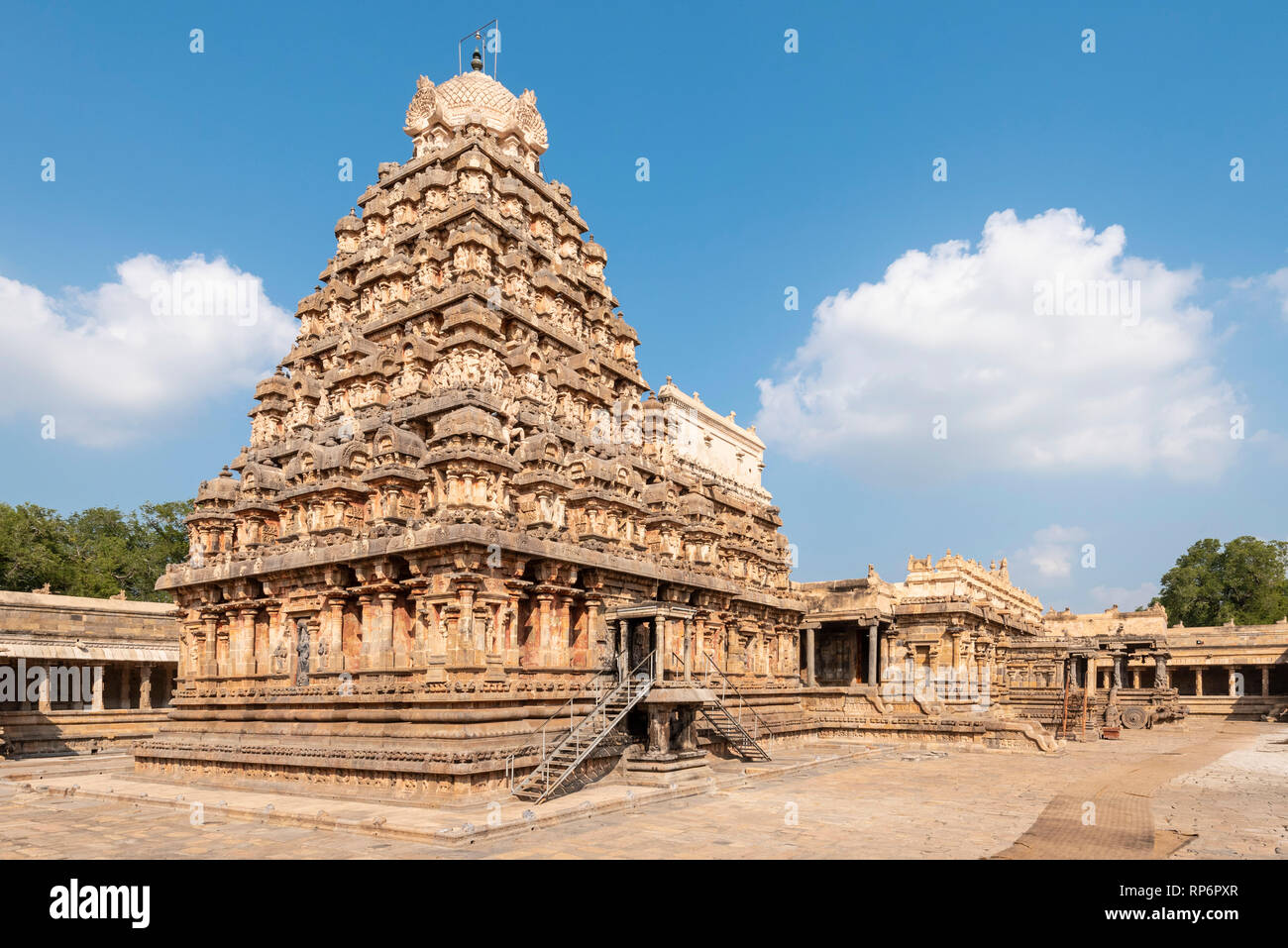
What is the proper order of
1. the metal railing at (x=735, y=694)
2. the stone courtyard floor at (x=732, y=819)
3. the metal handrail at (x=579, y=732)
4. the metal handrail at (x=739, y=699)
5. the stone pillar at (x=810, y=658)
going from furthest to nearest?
Answer: the stone pillar at (x=810, y=658), the metal handrail at (x=739, y=699), the metal railing at (x=735, y=694), the metal handrail at (x=579, y=732), the stone courtyard floor at (x=732, y=819)

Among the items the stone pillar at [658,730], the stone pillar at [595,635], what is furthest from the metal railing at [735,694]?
the stone pillar at [658,730]

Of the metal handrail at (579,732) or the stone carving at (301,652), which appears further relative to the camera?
the stone carving at (301,652)

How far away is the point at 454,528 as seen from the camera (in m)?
21.8

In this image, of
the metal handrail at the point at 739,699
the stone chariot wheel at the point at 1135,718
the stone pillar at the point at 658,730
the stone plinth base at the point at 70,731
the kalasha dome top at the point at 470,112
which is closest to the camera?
the stone pillar at the point at 658,730

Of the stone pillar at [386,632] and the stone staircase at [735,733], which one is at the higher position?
the stone pillar at [386,632]

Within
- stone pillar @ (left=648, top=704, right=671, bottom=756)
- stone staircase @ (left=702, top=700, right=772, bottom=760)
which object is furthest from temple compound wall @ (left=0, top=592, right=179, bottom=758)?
stone pillar @ (left=648, top=704, right=671, bottom=756)

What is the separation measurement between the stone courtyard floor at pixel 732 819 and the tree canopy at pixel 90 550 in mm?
36363

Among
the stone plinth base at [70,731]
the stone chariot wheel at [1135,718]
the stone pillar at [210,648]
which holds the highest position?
the stone pillar at [210,648]

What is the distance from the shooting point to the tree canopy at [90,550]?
57.4 metres

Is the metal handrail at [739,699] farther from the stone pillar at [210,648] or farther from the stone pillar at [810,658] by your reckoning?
the stone pillar at [210,648]
